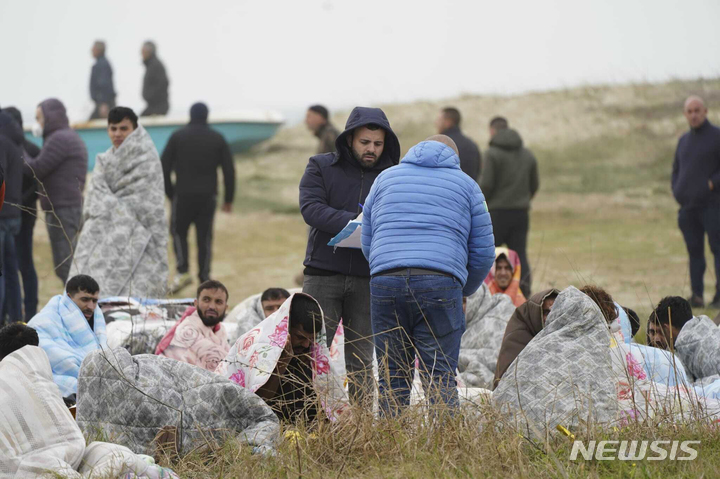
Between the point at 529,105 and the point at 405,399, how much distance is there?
67.5ft

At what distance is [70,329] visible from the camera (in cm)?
549

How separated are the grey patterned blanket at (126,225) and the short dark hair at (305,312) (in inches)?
114

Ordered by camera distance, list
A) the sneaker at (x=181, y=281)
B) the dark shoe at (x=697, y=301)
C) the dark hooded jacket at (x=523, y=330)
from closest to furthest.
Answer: the dark hooded jacket at (x=523, y=330) < the dark shoe at (x=697, y=301) < the sneaker at (x=181, y=281)

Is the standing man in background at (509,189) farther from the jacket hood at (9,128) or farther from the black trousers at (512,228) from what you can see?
the jacket hood at (9,128)

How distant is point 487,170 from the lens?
8938 mm

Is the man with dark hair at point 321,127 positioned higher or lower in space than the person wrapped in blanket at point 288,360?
higher

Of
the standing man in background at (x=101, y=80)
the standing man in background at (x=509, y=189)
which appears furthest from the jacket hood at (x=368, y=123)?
the standing man in background at (x=101, y=80)

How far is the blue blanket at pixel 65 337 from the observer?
5297 millimetres

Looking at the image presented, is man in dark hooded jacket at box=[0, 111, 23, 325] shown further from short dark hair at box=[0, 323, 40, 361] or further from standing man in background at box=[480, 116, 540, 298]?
standing man in background at box=[480, 116, 540, 298]

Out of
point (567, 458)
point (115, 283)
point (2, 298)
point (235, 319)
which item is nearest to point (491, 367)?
point (235, 319)

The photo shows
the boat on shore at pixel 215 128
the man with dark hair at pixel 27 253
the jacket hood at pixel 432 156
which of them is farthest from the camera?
the boat on shore at pixel 215 128

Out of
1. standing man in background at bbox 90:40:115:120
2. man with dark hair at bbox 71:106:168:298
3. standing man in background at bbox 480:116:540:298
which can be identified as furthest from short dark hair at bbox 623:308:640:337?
standing man in background at bbox 90:40:115:120

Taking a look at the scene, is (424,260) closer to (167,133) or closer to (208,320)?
(208,320)

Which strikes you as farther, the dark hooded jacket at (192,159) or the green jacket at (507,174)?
the dark hooded jacket at (192,159)
